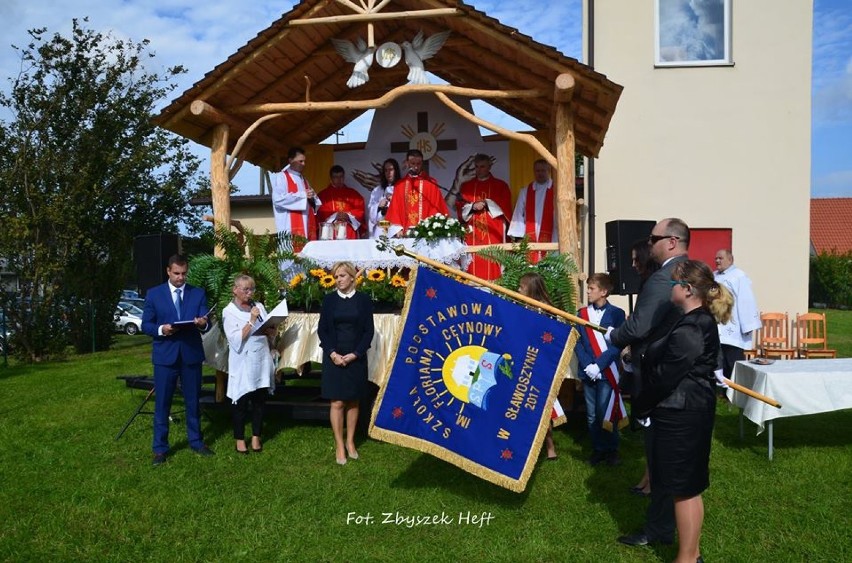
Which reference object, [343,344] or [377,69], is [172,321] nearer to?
[343,344]

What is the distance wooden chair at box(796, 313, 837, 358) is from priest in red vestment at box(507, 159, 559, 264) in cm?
556

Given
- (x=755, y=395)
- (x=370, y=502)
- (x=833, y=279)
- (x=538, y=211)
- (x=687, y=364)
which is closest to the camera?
(x=687, y=364)

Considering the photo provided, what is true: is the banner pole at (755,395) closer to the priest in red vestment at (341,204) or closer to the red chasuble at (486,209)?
the red chasuble at (486,209)

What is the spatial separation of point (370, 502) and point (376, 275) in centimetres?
315

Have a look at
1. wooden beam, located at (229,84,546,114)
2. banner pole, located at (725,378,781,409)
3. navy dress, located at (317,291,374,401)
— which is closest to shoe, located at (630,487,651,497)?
banner pole, located at (725,378,781,409)

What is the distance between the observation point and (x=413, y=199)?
10.1 metres

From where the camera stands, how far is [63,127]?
16.2 m

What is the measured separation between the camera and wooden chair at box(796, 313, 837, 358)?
12.3 metres

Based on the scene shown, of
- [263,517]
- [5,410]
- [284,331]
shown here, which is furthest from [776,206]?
[5,410]

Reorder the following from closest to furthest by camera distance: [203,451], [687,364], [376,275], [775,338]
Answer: [687,364], [203,451], [376,275], [775,338]

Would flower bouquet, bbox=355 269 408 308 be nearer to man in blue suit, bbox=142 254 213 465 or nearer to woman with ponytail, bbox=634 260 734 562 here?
man in blue suit, bbox=142 254 213 465

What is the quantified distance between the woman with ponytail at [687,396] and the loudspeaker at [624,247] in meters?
3.24

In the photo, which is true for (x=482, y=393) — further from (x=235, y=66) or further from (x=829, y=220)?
(x=829, y=220)

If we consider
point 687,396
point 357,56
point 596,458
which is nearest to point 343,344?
point 596,458
